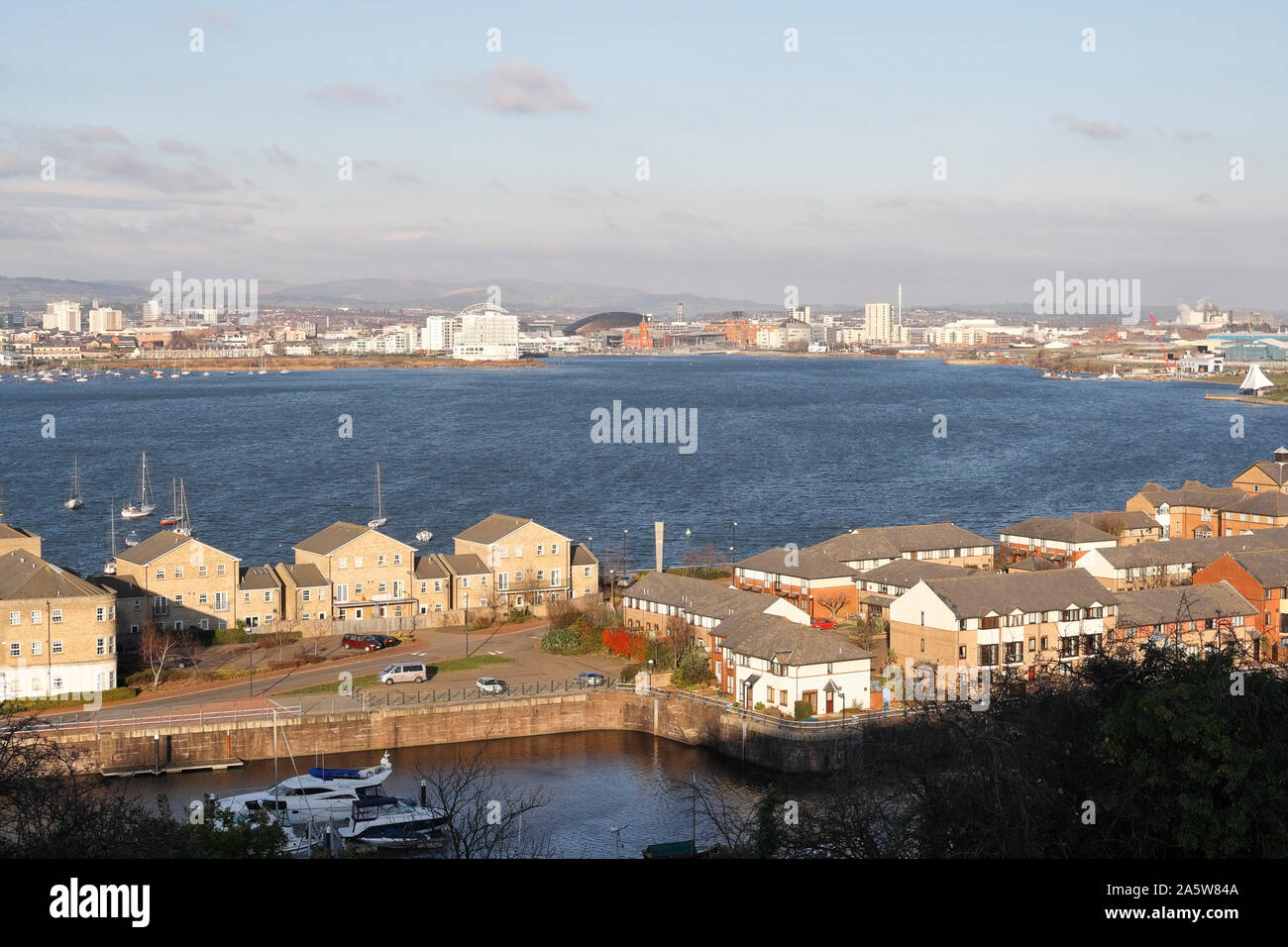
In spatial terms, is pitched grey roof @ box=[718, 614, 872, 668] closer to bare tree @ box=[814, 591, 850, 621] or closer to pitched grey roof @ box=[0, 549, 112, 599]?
bare tree @ box=[814, 591, 850, 621]

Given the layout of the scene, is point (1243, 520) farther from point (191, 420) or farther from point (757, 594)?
point (191, 420)

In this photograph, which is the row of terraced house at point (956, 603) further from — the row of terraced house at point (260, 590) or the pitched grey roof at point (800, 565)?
the row of terraced house at point (260, 590)

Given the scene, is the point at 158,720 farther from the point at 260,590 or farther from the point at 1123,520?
the point at 1123,520

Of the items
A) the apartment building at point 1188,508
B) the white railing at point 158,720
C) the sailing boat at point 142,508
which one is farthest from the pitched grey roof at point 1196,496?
the sailing boat at point 142,508

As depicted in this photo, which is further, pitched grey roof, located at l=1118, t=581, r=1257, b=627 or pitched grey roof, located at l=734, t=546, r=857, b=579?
pitched grey roof, located at l=734, t=546, r=857, b=579

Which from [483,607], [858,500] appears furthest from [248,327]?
[483,607]

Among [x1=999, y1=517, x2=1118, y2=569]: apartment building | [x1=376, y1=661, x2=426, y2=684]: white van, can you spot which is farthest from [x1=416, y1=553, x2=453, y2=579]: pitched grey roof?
[x1=999, y1=517, x2=1118, y2=569]: apartment building
